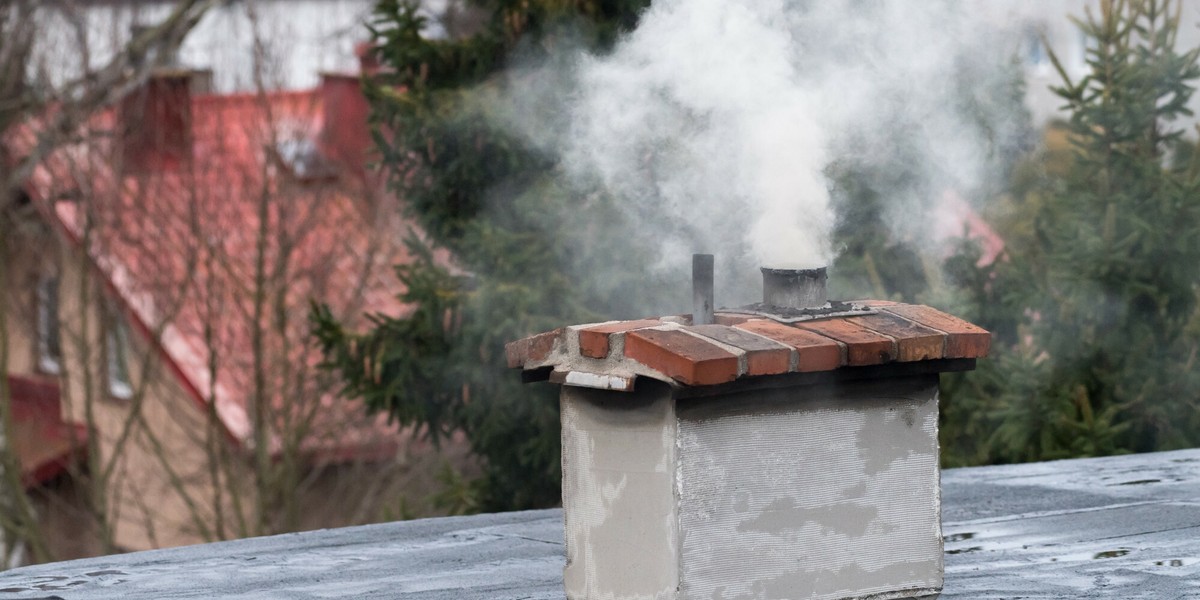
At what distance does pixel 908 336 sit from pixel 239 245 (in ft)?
40.1

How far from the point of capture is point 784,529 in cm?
348

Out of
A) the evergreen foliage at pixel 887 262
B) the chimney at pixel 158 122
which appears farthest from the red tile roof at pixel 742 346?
the chimney at pixel 158 122

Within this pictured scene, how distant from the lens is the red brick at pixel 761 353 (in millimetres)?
3320

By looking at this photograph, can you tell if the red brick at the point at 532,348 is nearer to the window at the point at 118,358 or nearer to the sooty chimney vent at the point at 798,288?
the sooty chimney vent at the point at 798,288

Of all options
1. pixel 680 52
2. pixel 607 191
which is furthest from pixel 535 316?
pixel 680 52

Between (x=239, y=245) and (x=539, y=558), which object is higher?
(x=239, y=245)

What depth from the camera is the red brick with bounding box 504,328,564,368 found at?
3.65 m

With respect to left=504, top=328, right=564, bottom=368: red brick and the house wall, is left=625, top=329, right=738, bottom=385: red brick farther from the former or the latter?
the house wall

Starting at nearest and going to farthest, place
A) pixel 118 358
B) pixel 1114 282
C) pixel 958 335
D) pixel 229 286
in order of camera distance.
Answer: pixel 958 335
pixel 1114 282
pixel 229 286
pixel 118 358

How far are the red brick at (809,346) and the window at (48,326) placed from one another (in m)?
13.0

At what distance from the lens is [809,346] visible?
3.38 meters

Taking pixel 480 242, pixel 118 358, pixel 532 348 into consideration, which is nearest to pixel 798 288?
pixel 532 348

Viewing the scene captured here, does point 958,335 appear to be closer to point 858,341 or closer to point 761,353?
point 858,341

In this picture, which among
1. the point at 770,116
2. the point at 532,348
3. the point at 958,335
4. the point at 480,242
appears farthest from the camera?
the point at 480,242
